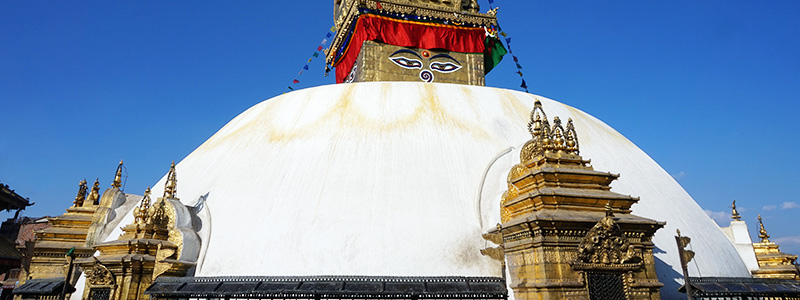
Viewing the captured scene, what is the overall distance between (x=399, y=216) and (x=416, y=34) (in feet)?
39.1

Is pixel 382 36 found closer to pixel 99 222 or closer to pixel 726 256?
pixel 99 222

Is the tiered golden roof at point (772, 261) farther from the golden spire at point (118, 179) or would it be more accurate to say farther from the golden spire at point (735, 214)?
the golden spire at point (118, 179)

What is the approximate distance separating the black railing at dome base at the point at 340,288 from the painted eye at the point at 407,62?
1253 centimetres

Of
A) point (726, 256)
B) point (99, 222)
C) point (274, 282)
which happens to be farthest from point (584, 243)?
point (99, 222)

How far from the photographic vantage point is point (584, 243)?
668cm

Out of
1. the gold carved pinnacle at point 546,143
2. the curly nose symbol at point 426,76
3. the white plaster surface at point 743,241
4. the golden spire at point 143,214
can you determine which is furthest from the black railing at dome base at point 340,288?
the curly nose symbol at point 426,76

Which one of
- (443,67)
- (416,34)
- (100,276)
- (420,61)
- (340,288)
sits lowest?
(340,288)

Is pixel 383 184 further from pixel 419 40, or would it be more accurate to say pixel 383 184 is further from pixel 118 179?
pixel 419 40

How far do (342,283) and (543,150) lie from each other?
3895 mm

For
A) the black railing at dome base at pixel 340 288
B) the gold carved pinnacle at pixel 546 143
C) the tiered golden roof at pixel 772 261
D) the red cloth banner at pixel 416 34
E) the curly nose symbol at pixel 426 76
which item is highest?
the red cloth banner at pixel 416 34

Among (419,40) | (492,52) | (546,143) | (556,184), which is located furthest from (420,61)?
(556,184)

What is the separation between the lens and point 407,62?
19.1m

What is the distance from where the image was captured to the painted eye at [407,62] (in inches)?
749

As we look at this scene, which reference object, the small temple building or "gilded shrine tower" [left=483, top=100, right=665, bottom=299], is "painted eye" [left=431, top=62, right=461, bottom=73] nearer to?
the small temple building
